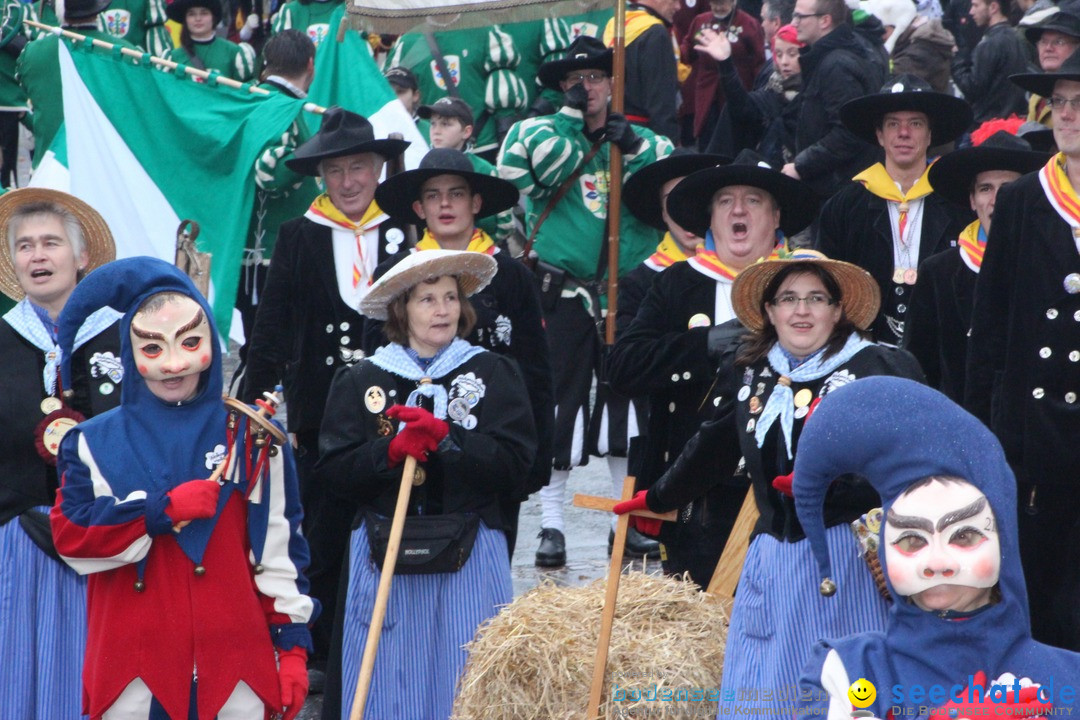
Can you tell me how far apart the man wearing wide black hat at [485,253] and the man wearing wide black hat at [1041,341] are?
166 cm

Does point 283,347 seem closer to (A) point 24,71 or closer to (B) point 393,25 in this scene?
(B) point 393,25

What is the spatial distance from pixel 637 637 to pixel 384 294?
5.01 ft

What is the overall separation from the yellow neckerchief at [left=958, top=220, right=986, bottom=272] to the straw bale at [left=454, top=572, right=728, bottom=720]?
218 centimetres

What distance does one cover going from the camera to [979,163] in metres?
6.92

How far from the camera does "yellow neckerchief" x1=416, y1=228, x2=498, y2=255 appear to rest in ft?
22.8

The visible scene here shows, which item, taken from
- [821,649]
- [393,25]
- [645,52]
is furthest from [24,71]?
[821,649]

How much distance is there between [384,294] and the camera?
5770 mm

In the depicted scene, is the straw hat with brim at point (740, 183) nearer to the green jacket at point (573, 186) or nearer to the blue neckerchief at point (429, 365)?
the blue neckerchief at point (429, 365)

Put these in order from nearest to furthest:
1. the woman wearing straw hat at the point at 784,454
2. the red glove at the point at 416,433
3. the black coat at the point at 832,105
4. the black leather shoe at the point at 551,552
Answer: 1. the woman wearing straw hat at the point at 784,454
2. the red glove at the point at 416,433
3. the black leather shoe at the point at 551,552
4. the black coat at the point at 832,105

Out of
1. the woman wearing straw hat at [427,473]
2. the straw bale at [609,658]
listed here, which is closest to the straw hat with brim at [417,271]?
the woman wearing straw hat at [427,473]

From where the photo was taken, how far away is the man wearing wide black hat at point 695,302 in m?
6.14

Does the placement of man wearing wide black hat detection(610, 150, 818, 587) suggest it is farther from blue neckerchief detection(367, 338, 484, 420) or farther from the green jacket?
the green jacket

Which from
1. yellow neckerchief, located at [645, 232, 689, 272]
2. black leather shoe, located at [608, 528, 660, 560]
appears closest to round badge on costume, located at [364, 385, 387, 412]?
yellow neckerchief, located at [645, 232, 689, 272]

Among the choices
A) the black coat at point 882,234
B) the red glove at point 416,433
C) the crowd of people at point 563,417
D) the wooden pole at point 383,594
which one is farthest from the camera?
the black coat at point 882,234
